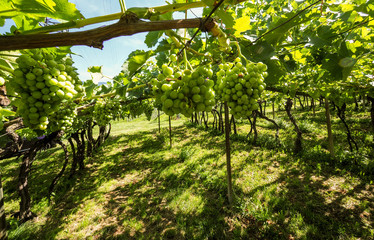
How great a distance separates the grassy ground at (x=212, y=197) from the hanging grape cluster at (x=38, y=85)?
3.73 meters

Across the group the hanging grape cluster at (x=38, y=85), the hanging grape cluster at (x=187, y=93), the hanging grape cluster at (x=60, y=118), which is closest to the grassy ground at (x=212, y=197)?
the hanging grape cluster at (x=60, y=118)

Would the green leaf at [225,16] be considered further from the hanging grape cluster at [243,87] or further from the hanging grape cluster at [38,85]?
the hanging grape cluster at [38,85]

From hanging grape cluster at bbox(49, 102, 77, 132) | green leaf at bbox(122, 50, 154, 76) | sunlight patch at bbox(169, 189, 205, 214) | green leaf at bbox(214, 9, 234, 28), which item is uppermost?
green leaf at bbox(214, 9, 234, 28)

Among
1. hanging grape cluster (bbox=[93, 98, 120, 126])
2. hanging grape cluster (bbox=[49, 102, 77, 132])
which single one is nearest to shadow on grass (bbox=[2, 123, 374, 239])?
hanging grape cluster (bbox=[93, 98, 120, 126])

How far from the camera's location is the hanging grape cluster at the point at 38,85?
90 centimetres

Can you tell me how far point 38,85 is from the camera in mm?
916

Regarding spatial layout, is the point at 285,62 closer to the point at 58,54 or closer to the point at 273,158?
the point at 58,54

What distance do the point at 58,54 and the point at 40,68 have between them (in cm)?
33

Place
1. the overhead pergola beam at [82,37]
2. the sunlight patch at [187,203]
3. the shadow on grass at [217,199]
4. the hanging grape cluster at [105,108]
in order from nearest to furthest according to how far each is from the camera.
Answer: the overhead pergola beam at [82,37] → the hanging grape cluster at [105,108] → the shadow on grass at [217,199] → the sunlight patch at [187,203]

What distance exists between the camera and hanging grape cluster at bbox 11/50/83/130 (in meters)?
0.90

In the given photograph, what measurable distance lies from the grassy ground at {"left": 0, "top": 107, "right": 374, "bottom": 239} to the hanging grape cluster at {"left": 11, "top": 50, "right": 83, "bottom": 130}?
3727 millimetres

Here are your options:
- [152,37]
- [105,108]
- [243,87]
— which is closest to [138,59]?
[152,37]

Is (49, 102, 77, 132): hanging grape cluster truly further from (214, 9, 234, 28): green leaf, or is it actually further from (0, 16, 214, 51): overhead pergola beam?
(214, 9, 234, 28): green leaf

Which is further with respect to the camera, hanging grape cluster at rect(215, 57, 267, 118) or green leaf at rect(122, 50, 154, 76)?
green leaf at rect(122, 50, 154, 76)
